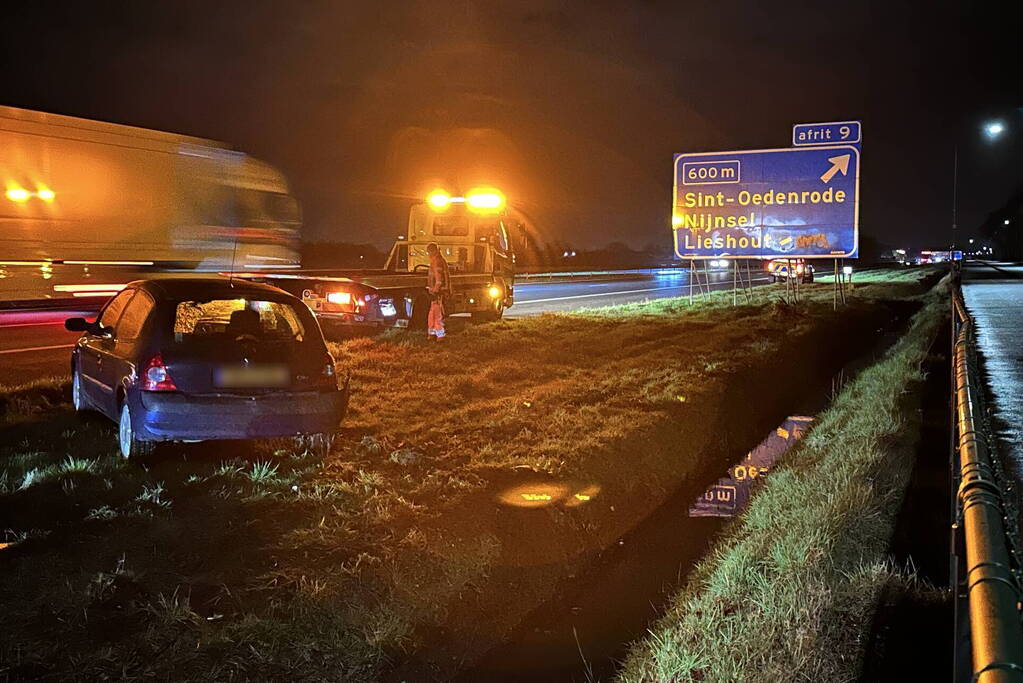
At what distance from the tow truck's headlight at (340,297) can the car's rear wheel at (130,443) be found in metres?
7.82

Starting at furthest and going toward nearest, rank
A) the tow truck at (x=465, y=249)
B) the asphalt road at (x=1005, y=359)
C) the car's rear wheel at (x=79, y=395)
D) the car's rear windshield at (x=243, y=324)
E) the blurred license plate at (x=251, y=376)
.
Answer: the tow truck at (x=465, y=249) < the asphalt road at (x=1005, y=359) < the car's rear wheel at (x=79, y=395) < the car's rear windshield at (x=243, y=324) < the blurred license plate at (x=251, y=376)

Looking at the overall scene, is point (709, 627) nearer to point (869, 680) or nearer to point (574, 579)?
point (869, 680)

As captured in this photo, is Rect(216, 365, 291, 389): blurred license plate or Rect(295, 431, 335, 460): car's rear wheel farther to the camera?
Rect(295, 431, 335, 460): car's rear wheel

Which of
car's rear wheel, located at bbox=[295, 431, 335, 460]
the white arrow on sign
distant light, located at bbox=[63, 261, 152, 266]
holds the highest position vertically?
the white arrow on sign

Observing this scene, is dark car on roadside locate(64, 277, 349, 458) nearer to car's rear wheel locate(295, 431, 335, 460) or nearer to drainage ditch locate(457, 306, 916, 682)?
car's rear wheel locate(295, 431, 335, 460)

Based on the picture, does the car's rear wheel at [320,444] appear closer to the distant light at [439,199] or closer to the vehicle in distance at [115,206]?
the vehicle in distance at [115,206]

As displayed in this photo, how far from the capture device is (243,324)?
23.3ft

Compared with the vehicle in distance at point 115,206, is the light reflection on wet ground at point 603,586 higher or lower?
lower

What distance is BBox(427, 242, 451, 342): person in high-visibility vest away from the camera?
15109 mm

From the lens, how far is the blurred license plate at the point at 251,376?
6.64 meters

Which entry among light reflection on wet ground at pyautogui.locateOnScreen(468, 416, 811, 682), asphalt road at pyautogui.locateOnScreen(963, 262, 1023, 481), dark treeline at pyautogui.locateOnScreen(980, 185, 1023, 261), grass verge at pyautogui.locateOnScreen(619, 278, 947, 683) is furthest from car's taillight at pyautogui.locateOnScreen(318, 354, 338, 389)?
dark treeline at pyautogui.locateOnScreen(980, 185, 1023, 261)

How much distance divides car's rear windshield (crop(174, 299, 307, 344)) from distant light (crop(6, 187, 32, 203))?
8.81 meters

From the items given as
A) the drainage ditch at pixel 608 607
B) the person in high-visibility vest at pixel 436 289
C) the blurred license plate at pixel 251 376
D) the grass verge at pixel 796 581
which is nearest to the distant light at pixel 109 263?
the person in high-visibility vest at pixel 436 289

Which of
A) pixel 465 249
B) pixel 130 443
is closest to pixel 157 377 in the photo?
pixel 130 443
